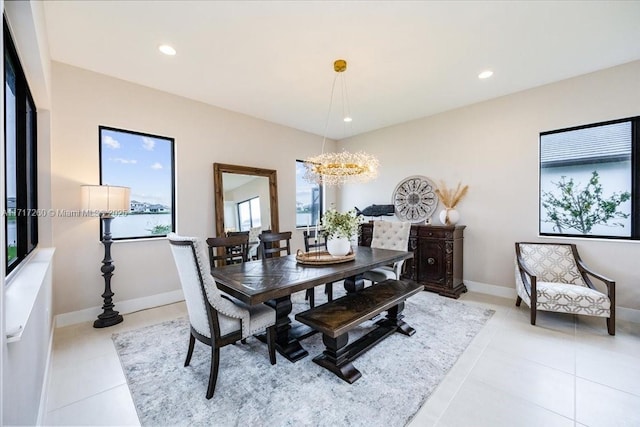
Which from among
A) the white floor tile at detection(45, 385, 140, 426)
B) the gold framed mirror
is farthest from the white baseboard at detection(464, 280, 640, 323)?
the white floor tile at detection(45, 385, 140, 426)

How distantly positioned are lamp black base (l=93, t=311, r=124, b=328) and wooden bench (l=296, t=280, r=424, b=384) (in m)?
2.34

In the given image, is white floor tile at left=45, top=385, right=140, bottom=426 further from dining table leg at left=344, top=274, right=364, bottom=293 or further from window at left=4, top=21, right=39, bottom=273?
dining table leg at left=344, top=274, right=364, bottom=293

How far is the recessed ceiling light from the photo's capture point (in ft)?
8.68

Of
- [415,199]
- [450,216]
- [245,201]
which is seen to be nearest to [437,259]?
[450,216]

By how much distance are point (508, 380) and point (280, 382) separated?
1.77 m

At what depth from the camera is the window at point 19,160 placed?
5.70 feet

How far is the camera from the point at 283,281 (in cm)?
214

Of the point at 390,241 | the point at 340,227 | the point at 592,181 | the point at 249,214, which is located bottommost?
the point at 390,241

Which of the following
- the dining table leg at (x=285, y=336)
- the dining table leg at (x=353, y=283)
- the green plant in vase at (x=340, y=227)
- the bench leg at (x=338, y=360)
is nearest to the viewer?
the bench leg at (x=338, y=360)

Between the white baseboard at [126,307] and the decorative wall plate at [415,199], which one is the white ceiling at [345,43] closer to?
the decorative wall plate at [415,199]

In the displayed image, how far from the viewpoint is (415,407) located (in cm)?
180

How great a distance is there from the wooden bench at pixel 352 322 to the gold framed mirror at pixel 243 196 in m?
2.45

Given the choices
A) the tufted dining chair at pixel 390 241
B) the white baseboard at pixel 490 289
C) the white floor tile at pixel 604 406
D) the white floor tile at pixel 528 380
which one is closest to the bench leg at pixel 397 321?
the tufted dining chair at pixel 390 241

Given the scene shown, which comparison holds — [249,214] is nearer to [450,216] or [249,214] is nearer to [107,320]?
[107,320]
